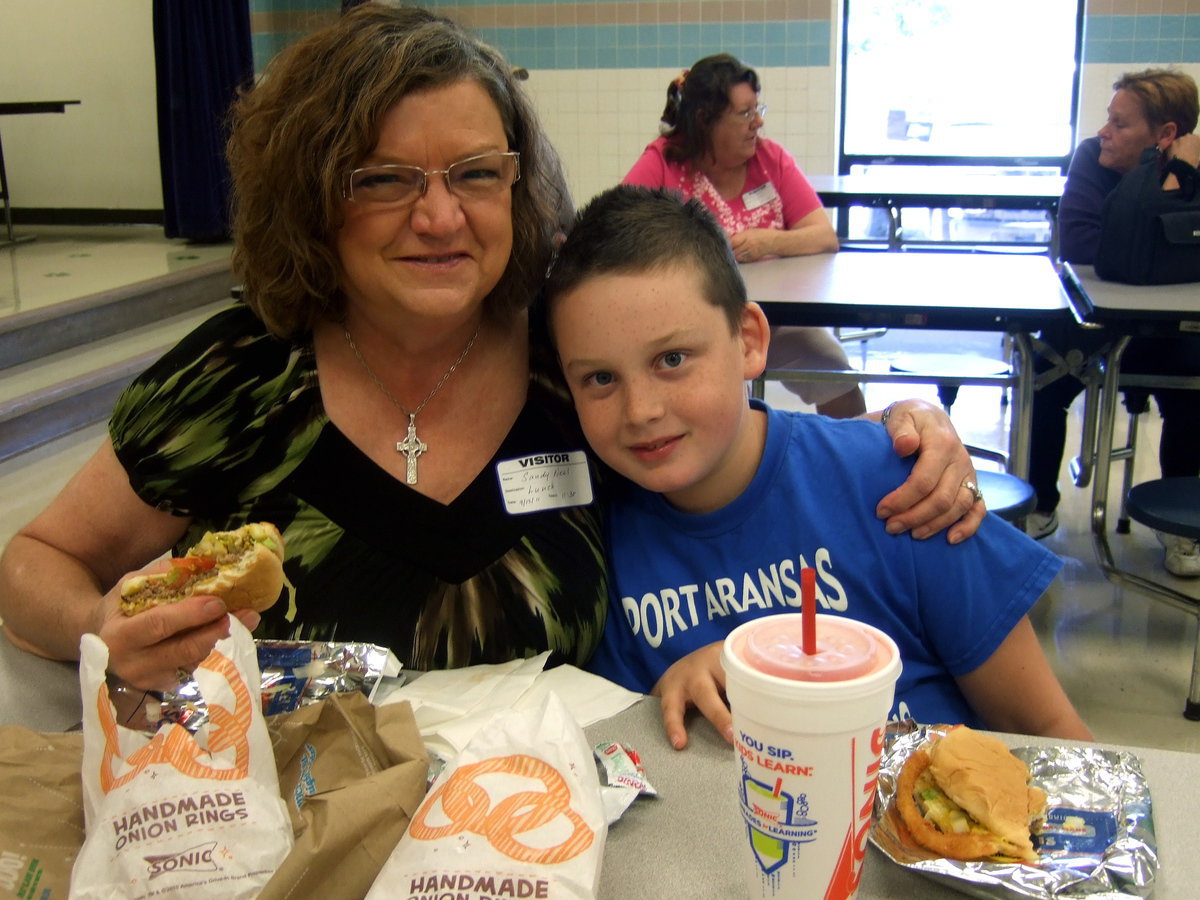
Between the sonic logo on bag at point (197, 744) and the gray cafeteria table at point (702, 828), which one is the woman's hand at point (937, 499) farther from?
the sonic logo on bag at point (197, 744)

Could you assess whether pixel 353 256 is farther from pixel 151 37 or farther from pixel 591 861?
pixel 151 37

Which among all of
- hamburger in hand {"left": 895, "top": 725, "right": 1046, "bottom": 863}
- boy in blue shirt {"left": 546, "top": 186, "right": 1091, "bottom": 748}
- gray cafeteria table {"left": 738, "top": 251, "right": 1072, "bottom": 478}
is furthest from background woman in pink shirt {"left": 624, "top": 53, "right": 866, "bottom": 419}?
hamburger in hand {"left": 895, "top": 725, "right": 1046, "bottom": 863}

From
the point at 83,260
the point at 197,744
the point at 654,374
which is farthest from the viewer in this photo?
the point at 83,260

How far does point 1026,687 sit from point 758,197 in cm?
329

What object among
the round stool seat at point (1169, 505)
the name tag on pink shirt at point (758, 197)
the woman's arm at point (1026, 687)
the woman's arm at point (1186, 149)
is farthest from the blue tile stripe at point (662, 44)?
the woman's arm at point (1026, 687)

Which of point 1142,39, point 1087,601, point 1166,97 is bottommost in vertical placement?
point 1087,601

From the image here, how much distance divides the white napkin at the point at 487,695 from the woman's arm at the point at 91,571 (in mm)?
203

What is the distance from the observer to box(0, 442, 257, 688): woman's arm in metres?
1.05

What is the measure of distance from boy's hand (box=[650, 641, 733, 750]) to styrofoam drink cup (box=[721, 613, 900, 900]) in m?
0.28

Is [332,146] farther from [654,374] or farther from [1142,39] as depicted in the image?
[1142,39]

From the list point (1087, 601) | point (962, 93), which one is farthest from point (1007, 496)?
point (962, 93)

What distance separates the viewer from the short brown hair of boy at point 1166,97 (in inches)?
159

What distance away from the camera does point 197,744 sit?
2.68ft

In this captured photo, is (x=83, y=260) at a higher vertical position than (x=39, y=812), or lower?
lower
